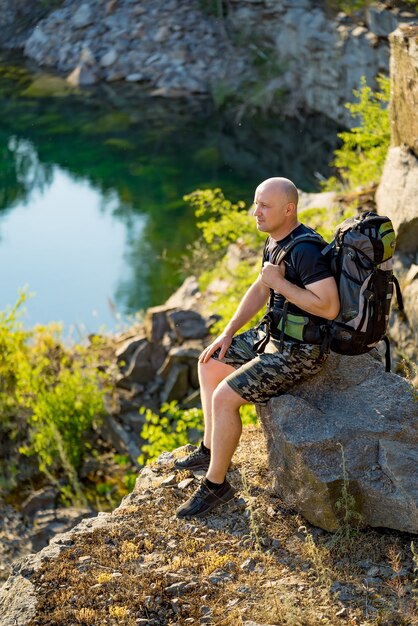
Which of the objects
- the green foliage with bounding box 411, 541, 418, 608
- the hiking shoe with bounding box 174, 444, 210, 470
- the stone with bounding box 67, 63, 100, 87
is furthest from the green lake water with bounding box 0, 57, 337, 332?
the green foliage with bounding box 411, 541, 418, 608

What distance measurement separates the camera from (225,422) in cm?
539

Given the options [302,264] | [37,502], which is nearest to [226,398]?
[302,264]

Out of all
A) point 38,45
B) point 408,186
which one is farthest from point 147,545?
point 38,45

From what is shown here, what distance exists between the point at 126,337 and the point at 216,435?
26.5 ft

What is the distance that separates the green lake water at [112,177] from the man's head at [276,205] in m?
11.9

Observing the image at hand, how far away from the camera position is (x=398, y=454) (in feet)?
17.3

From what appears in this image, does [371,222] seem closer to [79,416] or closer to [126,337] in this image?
[79,416]

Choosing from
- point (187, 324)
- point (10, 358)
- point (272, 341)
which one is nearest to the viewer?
point (272, 341)

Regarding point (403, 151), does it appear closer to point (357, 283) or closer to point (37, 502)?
point (357, 283)

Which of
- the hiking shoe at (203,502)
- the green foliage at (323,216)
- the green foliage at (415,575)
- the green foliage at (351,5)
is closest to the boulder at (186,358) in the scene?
the green foliage at (323,216)

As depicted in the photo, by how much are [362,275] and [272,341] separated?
2.46 feet

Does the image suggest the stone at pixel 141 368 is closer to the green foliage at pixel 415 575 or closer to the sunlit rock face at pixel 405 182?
the sunlit rock face at pixel 405 182

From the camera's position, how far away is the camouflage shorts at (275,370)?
17.5 ft

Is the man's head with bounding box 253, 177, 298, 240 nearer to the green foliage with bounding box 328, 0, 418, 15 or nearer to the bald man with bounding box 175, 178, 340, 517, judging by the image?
the bald man with bounding box 175, 178, 340, 517
